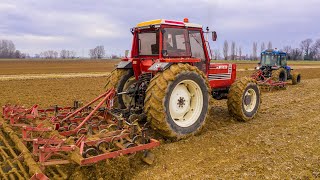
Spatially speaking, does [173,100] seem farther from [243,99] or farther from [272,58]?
[272,58]

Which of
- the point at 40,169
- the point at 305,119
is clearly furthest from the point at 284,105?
the point at 40,169

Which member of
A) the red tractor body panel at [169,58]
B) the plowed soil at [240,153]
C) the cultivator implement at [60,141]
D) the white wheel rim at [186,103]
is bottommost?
the plowed soil at [240,153]

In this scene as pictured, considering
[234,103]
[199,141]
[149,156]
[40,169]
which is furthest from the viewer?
[234,103]

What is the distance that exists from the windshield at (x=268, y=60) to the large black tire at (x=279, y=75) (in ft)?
3.32

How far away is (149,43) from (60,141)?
3.25 meters

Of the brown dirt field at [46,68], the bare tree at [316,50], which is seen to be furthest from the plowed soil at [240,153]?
the bare tree at [316,50]

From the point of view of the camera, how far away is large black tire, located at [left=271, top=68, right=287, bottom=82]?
15711 millimetres

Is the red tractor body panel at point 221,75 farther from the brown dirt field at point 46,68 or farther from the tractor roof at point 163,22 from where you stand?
the brown dirt field at point 46,68

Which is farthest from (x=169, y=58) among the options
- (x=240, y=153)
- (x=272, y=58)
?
(x=272, y=58)

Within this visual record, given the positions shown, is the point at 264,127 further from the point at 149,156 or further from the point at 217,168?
the point at 149,156

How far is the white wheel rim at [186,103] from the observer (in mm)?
5781

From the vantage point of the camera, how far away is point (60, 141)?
159 inches

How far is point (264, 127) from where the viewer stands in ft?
22.6

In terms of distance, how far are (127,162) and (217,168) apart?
1384 mm
